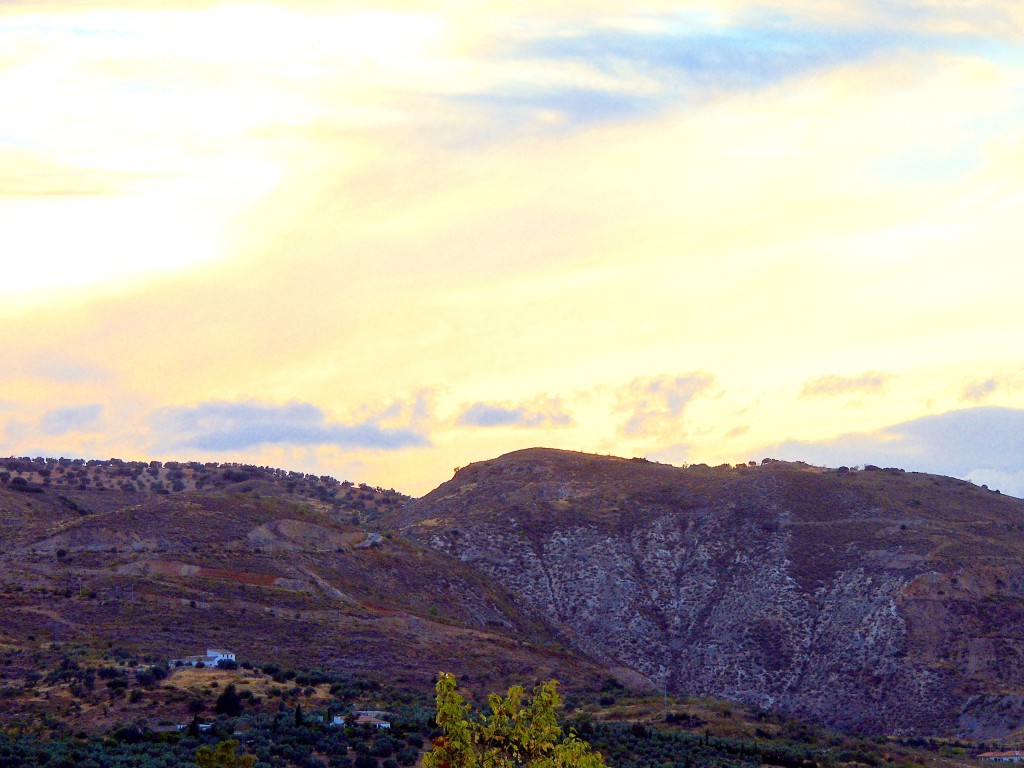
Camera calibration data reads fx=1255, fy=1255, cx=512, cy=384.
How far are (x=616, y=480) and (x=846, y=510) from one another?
22330 millimetres

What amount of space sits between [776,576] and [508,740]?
78.4 m

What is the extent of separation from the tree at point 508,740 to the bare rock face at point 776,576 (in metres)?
63.5

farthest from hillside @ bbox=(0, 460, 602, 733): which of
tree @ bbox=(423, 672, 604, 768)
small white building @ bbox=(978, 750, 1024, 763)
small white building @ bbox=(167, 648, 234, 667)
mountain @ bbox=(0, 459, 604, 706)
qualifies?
tree @ bbox=(423, 672, 604, 768)

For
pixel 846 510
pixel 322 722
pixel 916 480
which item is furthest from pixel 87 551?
pixel 916 480

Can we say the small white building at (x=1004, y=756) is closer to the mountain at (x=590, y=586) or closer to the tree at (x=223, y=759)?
the mountain at (x=590, y=586)

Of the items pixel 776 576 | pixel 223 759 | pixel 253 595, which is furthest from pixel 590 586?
pixel 223 759

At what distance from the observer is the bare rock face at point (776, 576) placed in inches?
3280

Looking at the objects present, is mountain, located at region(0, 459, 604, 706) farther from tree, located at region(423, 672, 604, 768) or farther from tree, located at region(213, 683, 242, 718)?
tree, located at region(423, 672, 604, 768)

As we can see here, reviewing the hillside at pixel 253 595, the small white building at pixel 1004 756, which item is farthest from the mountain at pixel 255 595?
the small white building at pixel 1004 756

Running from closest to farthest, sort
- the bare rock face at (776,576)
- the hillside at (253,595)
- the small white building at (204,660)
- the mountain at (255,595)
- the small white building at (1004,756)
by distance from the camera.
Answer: the small white building at (204,660) < the small white building at (1004,756) < the hillside at (253,595) < the mountain at (255,595) < the bare rock face at (776,576)

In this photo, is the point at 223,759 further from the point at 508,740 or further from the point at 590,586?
the point at 590,586

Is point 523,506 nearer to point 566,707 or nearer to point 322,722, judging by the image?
point 566,707

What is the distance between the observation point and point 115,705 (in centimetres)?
5384

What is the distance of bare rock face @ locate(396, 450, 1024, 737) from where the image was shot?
8331 cm
